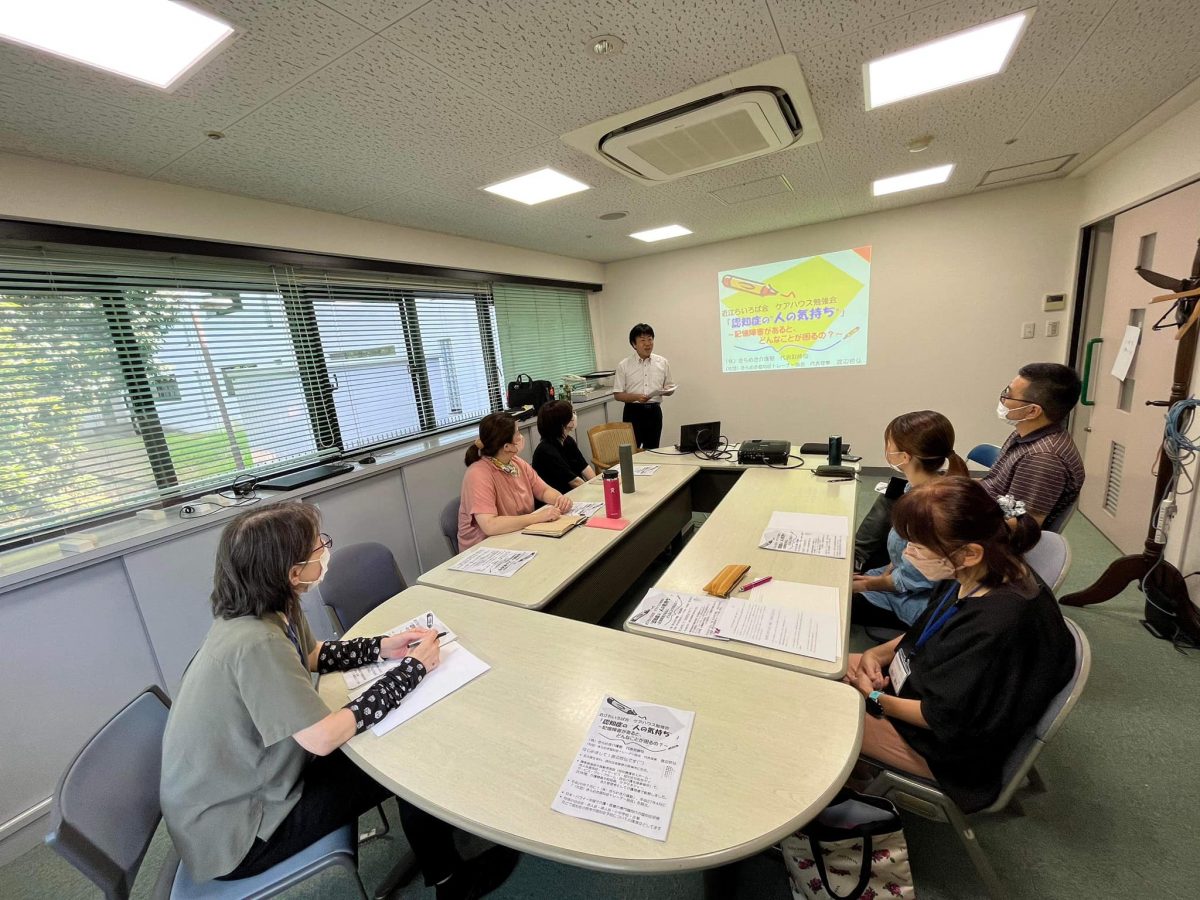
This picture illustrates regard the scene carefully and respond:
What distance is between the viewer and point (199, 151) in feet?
6.07

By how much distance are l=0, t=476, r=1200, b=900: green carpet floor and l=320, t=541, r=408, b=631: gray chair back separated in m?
0.75

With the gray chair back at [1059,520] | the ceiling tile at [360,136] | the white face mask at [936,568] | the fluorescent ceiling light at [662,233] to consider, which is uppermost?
the fluorescent ceiling light at [662,233]

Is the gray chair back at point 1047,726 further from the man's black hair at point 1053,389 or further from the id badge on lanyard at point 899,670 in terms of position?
the man's black hair at point 1053,389

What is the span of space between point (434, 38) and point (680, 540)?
10.1 ft

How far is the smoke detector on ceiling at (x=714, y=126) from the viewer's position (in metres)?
1.76

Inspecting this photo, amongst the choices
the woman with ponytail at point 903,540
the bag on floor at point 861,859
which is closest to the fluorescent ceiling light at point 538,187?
the woman with ponytail at point 903,540

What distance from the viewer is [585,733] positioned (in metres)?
0.94

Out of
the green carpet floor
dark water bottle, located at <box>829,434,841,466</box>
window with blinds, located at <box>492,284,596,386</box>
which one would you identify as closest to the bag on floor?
the green carpet floor

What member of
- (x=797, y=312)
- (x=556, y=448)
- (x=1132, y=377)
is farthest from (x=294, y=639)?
(x=797, y=312)

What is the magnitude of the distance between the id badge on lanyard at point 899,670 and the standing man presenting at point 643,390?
3.15 m

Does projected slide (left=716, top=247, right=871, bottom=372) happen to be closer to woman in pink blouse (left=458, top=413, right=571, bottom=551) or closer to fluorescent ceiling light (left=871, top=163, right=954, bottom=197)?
fluorescent ceiling light (left=871, top=163, right=954, bottom=197)

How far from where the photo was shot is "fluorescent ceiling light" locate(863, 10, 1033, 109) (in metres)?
1.57

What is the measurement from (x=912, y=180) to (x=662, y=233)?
76.3 inches

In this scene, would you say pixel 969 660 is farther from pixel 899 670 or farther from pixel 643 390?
pixel 643 390
